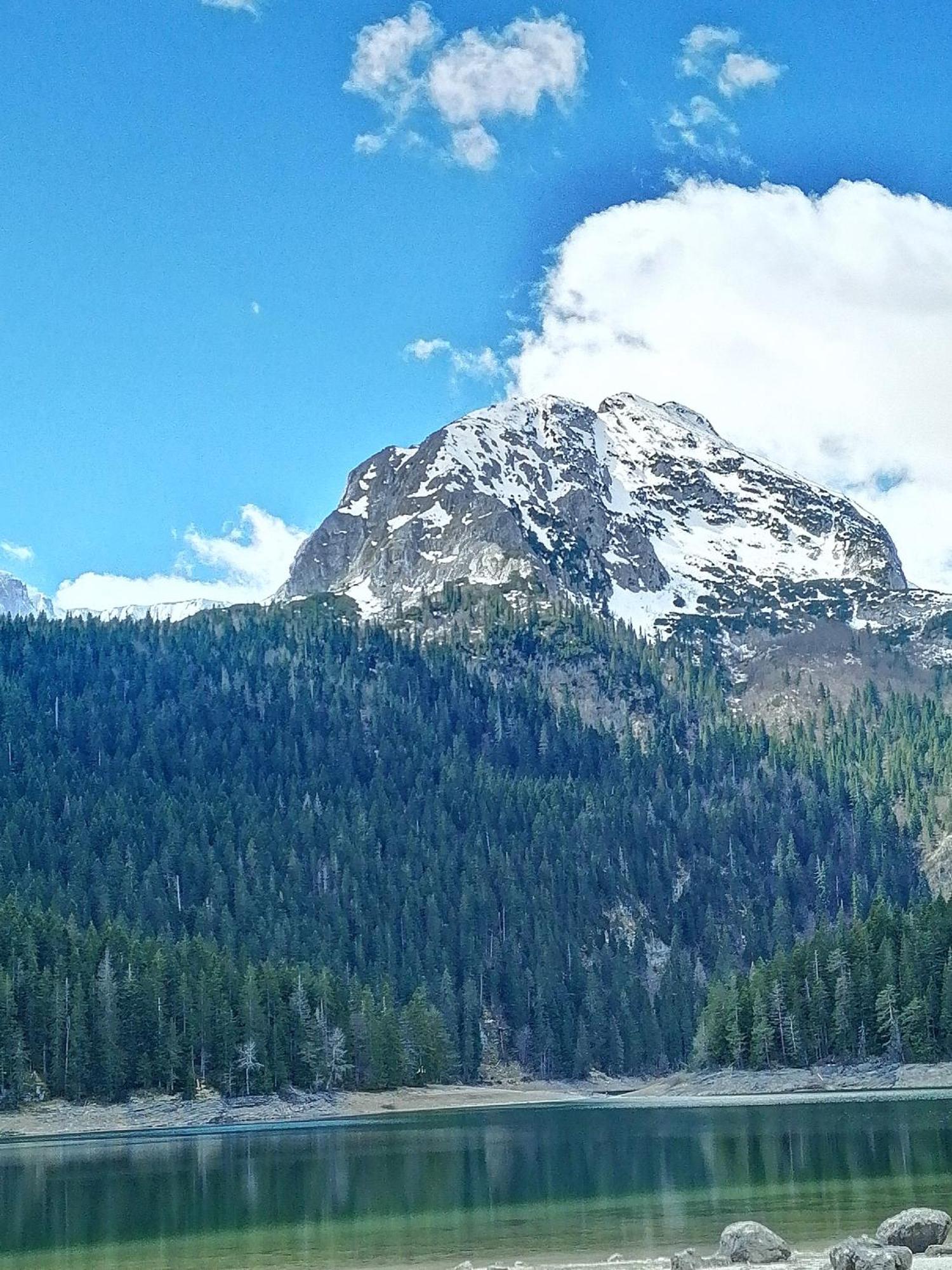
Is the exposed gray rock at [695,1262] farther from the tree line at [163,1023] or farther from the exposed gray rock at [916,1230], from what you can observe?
the tree line at [163,1023]

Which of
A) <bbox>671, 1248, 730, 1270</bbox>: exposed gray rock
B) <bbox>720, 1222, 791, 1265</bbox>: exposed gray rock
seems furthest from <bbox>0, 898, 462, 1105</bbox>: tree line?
<bbox>720, 1222, 791, 1265</bbox>: exposed gray rock

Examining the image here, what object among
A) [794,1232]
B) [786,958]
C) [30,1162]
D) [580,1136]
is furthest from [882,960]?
[794,1232]

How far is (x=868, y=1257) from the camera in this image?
43.3 m

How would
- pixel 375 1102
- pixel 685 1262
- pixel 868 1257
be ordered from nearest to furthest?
pixel 868 1257 → pixel 685 1262 → pixel 375 1102

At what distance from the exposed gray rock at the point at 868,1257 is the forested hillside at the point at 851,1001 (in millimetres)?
96737

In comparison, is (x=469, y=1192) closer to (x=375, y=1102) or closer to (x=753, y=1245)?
(x=753, y=1245)

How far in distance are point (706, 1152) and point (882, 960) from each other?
66.8 metres

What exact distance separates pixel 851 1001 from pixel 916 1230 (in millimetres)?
99353

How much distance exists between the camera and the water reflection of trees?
2571 inches

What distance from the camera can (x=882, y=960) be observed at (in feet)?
478

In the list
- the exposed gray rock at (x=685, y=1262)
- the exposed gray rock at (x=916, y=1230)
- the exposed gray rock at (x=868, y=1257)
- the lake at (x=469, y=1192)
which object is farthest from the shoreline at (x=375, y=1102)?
the exposed gray rock at (x=868, y=1257)

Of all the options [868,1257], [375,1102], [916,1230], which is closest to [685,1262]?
[868,1257]

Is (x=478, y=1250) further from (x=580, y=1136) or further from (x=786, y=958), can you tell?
(x=786, y=958)

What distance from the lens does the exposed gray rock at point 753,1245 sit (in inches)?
1884
